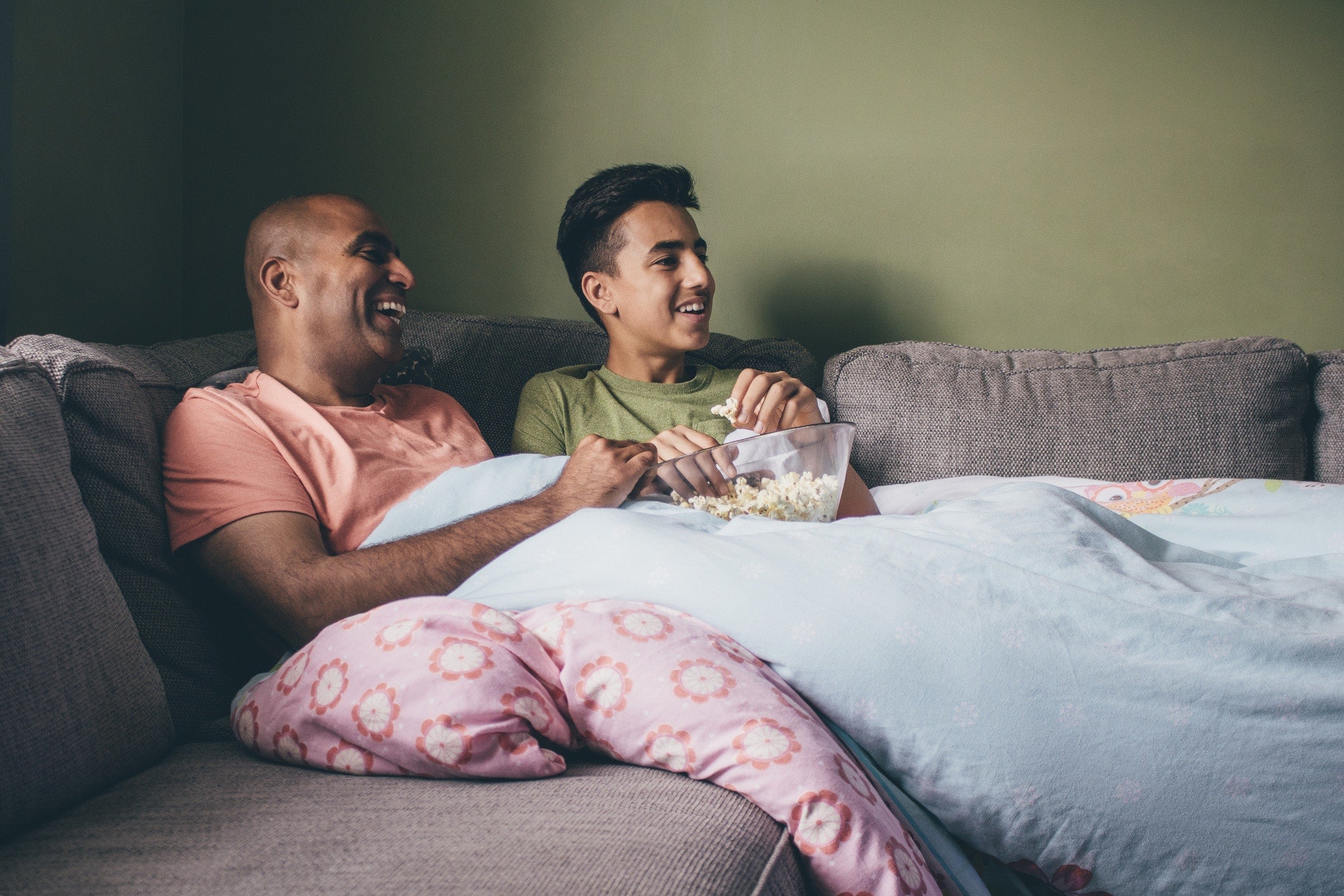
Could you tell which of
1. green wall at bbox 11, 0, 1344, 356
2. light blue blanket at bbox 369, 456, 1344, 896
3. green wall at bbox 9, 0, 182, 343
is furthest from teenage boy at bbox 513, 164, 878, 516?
green wall at bbox 9, 0, 182, 343

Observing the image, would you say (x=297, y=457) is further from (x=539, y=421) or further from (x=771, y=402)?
(x=771, y=402)

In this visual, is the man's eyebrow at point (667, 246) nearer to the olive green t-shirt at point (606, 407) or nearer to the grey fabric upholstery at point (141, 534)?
the olive green t-shirt at point (606, 407)

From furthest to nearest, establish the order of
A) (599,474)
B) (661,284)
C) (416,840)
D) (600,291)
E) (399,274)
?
(600,291), (661,284), (399,274), (599,474), (416,840)

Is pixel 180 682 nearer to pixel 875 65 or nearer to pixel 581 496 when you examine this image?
pixel 581 496

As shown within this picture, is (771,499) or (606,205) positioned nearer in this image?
(771,499)

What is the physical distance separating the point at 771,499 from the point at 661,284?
27.9 inches

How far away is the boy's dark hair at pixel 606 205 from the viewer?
1679mm

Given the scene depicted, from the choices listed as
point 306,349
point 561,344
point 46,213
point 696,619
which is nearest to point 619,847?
point 696,619

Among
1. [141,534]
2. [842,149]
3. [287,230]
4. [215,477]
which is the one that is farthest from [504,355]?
[842,149]

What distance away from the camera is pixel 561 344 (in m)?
1.68

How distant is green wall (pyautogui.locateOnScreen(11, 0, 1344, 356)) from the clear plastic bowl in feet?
3.26

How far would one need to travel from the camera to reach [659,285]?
1.61 metres

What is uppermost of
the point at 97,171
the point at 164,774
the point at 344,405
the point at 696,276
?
the point at 97,171

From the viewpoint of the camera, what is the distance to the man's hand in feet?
3.66
